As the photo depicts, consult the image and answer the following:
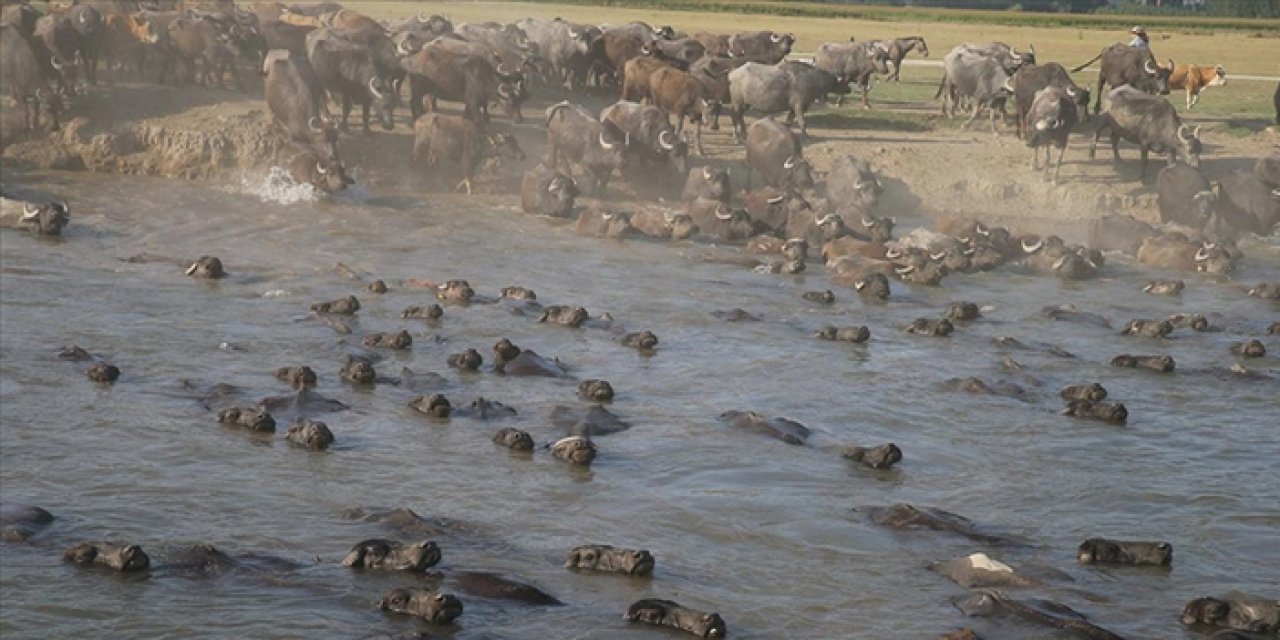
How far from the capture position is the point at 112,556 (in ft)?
36.2

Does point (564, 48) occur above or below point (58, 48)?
below

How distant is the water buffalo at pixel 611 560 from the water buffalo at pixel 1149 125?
57.7 ft

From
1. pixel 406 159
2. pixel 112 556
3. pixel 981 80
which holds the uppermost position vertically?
pixel 981 80

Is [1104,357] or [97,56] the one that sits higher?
[97,56]

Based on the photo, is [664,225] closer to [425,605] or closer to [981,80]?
[981,80]

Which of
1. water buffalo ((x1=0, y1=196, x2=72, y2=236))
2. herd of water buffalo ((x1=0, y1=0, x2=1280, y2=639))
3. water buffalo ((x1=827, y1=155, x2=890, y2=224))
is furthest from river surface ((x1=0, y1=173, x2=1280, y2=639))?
water buffalo ((x1=827, y1=155, x2=890, y2=224))

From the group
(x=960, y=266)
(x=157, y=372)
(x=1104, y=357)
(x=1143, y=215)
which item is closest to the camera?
(x=157, y=372)

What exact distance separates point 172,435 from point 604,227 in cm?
1055

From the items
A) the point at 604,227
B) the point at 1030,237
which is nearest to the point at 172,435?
the point at 604,227

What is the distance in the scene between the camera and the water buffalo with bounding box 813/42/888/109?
32281 mm

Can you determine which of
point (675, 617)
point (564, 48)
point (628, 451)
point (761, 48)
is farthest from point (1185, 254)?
point (675, 617)

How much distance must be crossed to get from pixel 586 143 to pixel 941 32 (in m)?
32.4

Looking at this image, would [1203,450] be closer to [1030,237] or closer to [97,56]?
[1030,237]

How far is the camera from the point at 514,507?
12.7m
